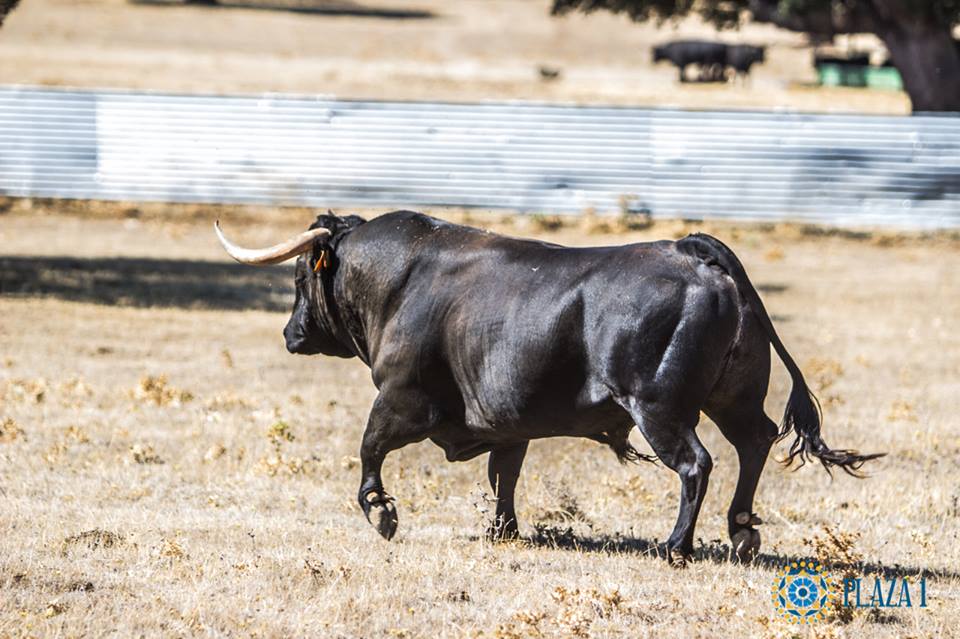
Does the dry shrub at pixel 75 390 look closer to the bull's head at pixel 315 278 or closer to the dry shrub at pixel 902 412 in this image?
the bull's head at pixel 315 278

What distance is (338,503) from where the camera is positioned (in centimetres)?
900

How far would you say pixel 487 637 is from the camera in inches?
246

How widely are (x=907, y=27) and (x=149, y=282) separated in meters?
17.8

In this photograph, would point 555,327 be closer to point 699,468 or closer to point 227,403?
point 699,468

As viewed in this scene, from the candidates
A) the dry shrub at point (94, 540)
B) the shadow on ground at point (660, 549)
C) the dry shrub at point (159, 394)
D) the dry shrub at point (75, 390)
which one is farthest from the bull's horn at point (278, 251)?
the dry shrub at point (75, 390)

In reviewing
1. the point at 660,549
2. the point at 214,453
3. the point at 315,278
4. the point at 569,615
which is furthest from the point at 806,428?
the point at 214,453

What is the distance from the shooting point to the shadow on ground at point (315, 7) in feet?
238

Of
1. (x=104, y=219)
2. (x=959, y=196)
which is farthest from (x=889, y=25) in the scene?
(x=104, y=219)

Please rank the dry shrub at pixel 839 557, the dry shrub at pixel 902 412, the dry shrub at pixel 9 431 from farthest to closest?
the dry shrub at pixel 902 412
the dry shrub at pixel 9 431
the dry shrub at pixel 839 557

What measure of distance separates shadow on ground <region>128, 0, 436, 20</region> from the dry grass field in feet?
188

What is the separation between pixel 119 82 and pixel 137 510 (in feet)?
112

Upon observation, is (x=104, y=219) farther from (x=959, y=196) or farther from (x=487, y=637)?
(x=487, y=637)

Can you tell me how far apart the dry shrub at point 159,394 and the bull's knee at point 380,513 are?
3.90 meters

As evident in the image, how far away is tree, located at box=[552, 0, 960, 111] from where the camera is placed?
98.7 ft
